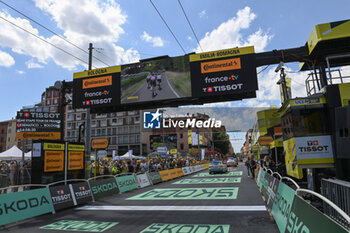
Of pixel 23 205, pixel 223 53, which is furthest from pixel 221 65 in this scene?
pixel 23 205

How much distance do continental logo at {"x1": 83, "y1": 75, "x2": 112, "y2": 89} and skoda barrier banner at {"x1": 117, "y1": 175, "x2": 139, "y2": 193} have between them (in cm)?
546

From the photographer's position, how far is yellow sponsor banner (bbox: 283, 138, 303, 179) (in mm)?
8633

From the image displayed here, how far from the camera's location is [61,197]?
9812 millimetres

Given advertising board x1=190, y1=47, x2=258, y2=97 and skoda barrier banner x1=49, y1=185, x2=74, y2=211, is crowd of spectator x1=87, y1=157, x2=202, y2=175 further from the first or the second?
advertising board x1=190, y1=47, x2=258, y2=97

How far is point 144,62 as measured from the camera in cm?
1327

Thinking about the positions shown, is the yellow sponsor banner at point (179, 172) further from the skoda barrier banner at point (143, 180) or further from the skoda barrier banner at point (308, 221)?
the skoda barrier banner at point (308, 221)

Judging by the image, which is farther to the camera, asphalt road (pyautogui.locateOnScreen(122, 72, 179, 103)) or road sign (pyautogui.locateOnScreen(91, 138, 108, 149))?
road sign (pyautogui.locateOnScreen(91, 138, 108, 149))

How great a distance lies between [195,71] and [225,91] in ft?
5.96

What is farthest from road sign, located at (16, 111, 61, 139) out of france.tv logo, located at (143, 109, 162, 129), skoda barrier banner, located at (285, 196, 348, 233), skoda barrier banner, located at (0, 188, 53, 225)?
france.tv logo, located at (143, 109, 162, 129)

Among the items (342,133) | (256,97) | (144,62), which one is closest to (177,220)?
(342,133)

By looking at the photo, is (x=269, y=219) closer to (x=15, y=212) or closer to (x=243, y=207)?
(x=243, y=207)

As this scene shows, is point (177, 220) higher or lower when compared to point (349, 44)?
lower

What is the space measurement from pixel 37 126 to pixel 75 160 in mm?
3499

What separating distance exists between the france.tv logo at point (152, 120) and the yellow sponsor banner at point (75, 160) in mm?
25177
